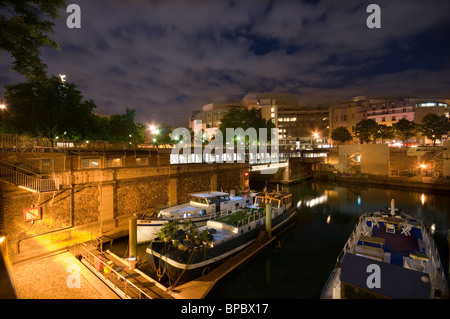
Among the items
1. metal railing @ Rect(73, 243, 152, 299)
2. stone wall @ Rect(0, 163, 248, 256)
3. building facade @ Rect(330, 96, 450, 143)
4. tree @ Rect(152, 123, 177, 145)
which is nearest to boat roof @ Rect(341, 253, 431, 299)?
metal railing @ Rect(73, 243, 152, 299)

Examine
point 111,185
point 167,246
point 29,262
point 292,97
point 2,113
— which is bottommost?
point 29,262

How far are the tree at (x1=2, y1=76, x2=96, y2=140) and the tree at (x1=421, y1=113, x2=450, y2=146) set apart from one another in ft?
266

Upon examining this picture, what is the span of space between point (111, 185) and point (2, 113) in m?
17.6

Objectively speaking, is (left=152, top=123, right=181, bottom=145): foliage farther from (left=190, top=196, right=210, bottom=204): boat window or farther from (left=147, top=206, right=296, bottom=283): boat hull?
(left=147, top=206, right=296, bottom=283): boat hull

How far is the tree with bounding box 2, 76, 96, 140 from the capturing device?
1042 inches

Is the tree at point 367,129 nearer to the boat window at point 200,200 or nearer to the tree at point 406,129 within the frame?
the tree at point 406,129

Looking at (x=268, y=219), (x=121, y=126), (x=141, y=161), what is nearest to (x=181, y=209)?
(x=268, y=219)

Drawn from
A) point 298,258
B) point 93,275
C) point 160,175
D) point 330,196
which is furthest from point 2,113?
point 330,196

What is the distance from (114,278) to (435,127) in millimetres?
80868

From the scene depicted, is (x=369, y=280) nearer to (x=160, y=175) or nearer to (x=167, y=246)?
(x=167, y=246)

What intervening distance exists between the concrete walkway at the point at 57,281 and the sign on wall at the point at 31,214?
3.09 metres

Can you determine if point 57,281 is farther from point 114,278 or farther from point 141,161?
point 141,161

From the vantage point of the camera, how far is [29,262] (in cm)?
1460

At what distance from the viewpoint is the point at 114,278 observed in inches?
503
